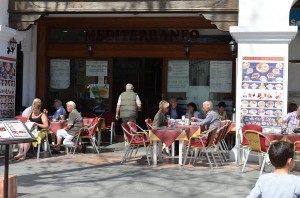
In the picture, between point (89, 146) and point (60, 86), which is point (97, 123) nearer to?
point (89, 146)

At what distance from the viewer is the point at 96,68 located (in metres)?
14.5

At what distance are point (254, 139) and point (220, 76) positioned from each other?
18.3 feet

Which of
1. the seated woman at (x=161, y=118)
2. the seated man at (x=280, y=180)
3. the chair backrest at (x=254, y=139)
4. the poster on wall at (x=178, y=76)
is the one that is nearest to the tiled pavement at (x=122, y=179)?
the chair backrest at (x=254, y=139)

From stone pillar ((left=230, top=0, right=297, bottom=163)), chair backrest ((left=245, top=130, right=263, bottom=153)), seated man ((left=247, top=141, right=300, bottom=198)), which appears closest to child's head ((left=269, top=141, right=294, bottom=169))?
seated man ((left=247, top=141, right=300, bottom=198))

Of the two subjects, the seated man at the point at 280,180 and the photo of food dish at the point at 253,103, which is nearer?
the seated man at the point at 280,180

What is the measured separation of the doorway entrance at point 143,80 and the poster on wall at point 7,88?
3.28 meters

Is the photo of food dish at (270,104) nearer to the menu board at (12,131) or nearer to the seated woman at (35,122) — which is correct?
the seated woman at (35,122)

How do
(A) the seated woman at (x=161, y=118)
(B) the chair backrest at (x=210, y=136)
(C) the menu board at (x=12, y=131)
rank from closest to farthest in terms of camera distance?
(C) the menu board at (x=12, y=131)
(B) the chair backrest at (x=210, y=136)
(A) the seated woman at (x=161, y=118)

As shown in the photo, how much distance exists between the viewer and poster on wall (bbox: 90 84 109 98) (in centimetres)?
1438

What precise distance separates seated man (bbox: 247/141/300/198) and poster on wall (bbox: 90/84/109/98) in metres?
11.5

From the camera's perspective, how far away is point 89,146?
12.6 m

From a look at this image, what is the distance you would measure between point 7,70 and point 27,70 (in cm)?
261

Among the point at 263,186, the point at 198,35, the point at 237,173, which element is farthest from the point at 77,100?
the point at 263,186

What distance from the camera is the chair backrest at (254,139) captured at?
328 inches
